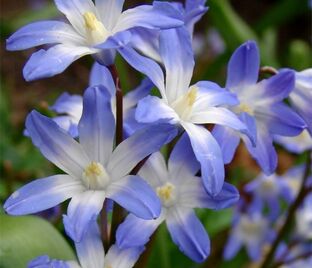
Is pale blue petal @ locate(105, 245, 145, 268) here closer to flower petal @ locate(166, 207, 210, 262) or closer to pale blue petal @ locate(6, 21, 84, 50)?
flower petal @ locate(166, 207, 210, 262)

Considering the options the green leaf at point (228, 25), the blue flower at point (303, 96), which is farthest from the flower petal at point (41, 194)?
the green leaf at point (228, 25)

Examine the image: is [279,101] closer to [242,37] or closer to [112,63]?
[112,63]

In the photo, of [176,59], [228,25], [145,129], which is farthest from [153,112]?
[228,25]

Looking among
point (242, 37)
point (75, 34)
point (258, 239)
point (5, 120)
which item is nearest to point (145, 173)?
point (75, 34)

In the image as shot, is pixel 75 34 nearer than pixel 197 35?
Yes

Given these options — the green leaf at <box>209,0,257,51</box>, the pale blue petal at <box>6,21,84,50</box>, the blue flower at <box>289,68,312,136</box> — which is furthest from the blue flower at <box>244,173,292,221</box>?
the pale blue petal at <box>6,21,84,50</box>

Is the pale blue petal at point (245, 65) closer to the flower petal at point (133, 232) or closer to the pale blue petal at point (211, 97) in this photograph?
the pale blue petal at point (211, 97)

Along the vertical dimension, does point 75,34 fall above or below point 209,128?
above
